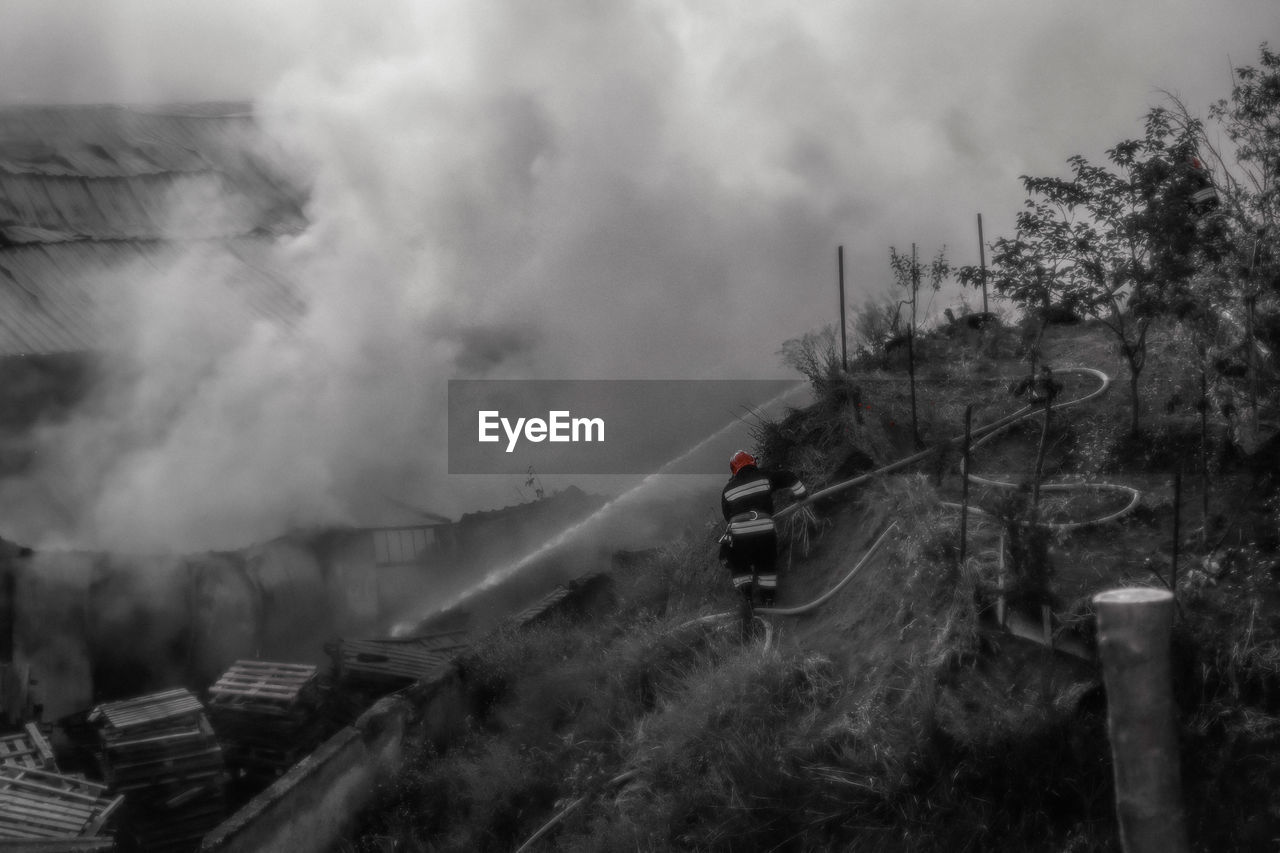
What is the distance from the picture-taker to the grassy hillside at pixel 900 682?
5.03m

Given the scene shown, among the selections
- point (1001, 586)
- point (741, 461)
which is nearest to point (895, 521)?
point (741, 461)

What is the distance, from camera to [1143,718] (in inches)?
79.6

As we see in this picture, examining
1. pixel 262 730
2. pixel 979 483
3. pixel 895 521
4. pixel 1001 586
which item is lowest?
pixel 262 730

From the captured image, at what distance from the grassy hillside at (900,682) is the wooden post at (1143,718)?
3.04 metres

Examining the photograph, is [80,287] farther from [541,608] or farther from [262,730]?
Result: [541,608]

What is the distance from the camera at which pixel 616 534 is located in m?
15.5

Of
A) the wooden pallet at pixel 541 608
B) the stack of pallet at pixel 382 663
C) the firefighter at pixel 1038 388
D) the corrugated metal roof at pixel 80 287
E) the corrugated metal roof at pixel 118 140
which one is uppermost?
the corrugated metal roof at pixel 118 140

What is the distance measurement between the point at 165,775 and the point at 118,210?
11808mm

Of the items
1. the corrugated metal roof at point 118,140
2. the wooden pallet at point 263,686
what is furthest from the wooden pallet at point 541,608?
the corrugated metal roof at point 118,140

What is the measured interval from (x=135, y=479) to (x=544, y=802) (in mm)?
8365

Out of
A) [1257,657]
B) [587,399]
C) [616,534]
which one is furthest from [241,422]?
[1257,657]

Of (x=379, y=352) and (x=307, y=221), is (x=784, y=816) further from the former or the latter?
(x=307, y=221)

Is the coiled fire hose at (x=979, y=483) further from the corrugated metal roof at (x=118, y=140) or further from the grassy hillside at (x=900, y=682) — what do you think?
the corrugated metal roof at (x=118, y=140)

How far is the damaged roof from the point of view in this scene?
566 inches
